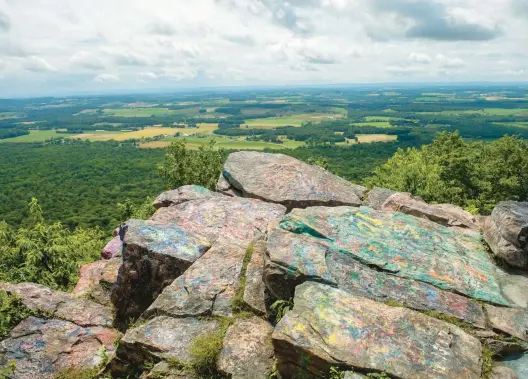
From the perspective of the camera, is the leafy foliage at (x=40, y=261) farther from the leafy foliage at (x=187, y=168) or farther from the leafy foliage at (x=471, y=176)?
the leafy foliage at (x=471, y=176)

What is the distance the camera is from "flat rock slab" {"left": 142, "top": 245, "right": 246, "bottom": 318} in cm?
1199

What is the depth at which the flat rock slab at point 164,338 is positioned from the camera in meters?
10.7

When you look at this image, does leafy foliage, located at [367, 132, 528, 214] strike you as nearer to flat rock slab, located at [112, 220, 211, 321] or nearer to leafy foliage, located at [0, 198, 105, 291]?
flat rock slab, located at [112, 220, 211, 321]

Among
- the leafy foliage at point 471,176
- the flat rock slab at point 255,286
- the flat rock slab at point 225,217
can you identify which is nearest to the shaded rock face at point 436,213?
the flat rock slab at point 225,217

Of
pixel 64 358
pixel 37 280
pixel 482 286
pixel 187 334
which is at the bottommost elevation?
pixel 37 280

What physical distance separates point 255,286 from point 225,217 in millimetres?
5951

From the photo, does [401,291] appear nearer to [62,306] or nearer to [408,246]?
[408,246]

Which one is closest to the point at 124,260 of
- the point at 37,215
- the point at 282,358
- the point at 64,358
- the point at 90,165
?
the point at 64,358

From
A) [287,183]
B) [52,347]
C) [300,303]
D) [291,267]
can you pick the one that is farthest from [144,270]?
[287,183]

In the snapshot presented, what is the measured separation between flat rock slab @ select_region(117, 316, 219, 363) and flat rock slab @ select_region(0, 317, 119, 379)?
1886 mm

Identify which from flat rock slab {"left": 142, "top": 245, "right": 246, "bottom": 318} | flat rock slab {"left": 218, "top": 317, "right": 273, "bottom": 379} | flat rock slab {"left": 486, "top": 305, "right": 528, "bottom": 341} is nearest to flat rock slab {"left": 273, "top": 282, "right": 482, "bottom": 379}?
flat rock slab {"left": 218, "top": 317, "right": 273, "bottom": 379}

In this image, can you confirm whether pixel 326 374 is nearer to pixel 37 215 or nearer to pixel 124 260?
pixel 124 260

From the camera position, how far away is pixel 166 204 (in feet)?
71.8

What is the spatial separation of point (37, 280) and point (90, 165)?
164 m
